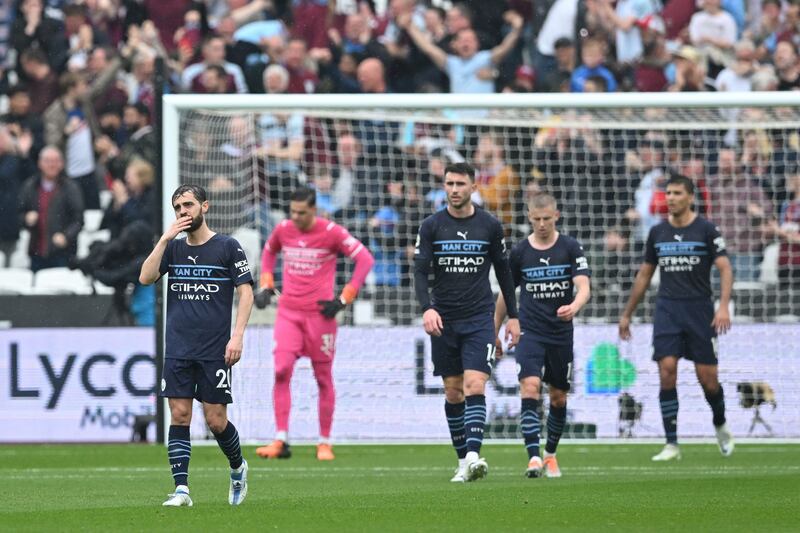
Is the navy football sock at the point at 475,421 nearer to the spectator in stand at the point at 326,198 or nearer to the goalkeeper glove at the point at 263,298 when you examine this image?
the goalkeeper glove at the point at 263,298

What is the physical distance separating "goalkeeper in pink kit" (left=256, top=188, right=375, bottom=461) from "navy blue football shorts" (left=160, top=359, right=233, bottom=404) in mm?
5296

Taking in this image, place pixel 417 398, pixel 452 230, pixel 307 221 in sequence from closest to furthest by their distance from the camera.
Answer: pixel 452 230
pixel 307 221
pixel 417 398

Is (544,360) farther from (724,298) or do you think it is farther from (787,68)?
(787,68)

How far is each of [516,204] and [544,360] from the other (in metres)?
5.77

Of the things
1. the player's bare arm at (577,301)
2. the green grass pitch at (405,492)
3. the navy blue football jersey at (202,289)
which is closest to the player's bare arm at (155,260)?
the navy blue football jersey at (202,289)

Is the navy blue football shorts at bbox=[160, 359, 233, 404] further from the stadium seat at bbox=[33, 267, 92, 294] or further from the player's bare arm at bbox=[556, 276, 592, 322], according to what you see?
the stadium seat at bbox=[33, 267, 92, 294]

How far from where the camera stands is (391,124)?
17703 mm

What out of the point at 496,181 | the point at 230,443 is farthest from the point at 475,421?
the point at 496,181

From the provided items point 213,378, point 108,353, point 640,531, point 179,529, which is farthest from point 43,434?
point 640,531

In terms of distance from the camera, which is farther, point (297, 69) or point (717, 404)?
point (297, 69)

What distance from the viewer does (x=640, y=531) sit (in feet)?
24.2

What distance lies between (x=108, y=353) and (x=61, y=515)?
7652mm

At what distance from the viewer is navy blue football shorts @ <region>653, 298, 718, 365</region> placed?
1339 cm

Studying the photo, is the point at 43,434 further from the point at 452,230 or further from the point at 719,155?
the point at 719,155
